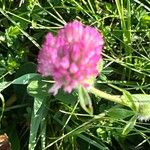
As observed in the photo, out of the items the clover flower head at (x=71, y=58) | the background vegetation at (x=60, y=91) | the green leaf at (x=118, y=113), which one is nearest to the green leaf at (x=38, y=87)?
the background vegetation at (x=60, y=91)

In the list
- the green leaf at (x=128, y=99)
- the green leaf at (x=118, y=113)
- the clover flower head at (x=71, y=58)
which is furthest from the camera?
the green leaf at (x=118, y=113)

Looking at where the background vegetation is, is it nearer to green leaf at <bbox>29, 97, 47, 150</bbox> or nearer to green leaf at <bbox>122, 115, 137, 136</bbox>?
green leaf at <bbox>29, 97, 47, 150</bbox>

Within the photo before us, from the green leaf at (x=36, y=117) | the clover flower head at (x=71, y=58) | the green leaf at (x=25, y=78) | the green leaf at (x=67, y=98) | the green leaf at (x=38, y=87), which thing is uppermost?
the clover flower head at (x=71, y=58)

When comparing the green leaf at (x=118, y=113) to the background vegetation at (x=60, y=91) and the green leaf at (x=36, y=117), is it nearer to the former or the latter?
the background vegetation at (x=60, y=91)

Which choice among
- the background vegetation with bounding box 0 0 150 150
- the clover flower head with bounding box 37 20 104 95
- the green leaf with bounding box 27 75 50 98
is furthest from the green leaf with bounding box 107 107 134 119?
the clover flower head with bounding box 37 20 104 95

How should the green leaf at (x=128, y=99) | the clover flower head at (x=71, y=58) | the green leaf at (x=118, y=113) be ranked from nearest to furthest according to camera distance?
the clover flower head at (x=71, y=58)
the green leaf at (x=128, y=99)
the green leaf at (x=118, y=113)

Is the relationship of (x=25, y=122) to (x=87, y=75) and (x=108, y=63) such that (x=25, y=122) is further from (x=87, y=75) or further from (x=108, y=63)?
(x=87, y=75)
